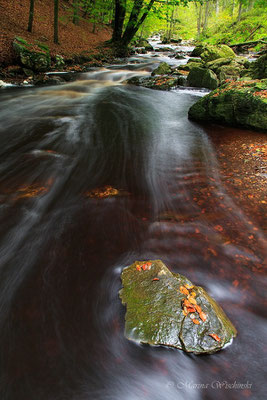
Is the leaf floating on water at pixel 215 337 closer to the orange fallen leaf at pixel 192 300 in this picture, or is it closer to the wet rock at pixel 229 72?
the orange fallen leaf at pixel 192 300

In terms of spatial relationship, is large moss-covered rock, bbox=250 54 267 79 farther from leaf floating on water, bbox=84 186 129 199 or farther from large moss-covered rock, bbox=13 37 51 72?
large moss-covered rock, bbox=13 37 51 72

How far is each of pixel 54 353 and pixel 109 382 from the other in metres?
0.52

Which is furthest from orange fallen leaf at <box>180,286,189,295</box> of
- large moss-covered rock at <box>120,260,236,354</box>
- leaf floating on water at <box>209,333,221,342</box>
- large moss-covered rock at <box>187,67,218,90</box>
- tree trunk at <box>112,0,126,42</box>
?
tree trunk at <box>112,0,126,42</box>

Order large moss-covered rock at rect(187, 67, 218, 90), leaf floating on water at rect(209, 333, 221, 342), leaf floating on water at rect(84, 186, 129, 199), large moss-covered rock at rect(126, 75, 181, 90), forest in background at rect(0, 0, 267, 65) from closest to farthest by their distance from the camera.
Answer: leaf floating on water at rect(209, 333, 221, 342) < leaf floating on water at rect(84, 186, 129, 199) < large moss-covered rock at rect(187, 67, 218, 90) < large moss-covered rock at rect(126, 75, 181, 90) < forest in background at rect(0, 0, 267, 65)

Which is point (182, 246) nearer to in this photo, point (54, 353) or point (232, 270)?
point (232, 270)

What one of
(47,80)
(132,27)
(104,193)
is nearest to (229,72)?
(47,80)

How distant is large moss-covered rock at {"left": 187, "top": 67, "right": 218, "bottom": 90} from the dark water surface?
275 inches

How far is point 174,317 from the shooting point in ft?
6.33

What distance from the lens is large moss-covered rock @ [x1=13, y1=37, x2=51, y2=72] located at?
38.4ft

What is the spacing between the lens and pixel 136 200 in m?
3.86

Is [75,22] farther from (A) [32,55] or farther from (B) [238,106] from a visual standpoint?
(B) [238,106]

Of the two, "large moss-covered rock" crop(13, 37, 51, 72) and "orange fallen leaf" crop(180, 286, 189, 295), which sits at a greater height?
"large moss-covered rock" crop(13, 37, 51, 72)

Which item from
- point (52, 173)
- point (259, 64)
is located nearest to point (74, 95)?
point (52, 173)

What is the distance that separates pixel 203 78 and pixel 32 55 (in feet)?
30.1
